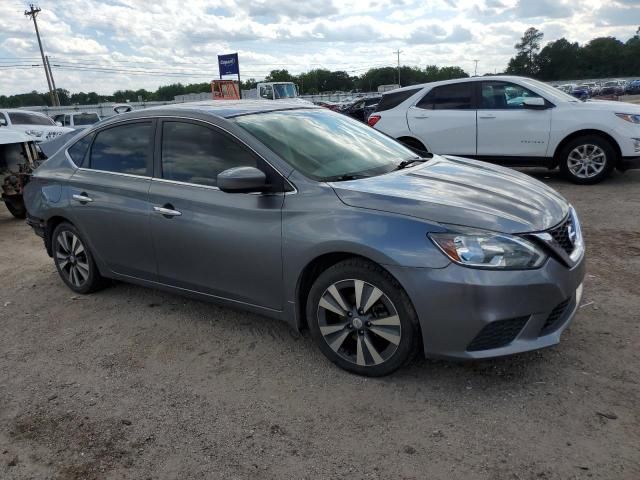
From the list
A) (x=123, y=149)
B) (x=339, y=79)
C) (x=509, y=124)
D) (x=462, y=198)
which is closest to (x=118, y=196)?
(x=123, y=149)

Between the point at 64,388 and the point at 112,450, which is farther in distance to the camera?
the point at 64,388

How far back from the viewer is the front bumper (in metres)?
2.78

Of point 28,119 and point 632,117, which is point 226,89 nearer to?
point 28,119

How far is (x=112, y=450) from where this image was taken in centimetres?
278

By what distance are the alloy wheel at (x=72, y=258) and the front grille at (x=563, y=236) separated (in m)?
3.73

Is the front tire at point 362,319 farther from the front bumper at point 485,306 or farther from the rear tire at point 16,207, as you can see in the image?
the rear tire at point 16,207

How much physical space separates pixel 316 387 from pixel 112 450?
114 centimetres

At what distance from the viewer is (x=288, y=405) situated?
307 cm

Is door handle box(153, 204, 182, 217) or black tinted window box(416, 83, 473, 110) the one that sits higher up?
black tinted window box(416, 83, 473, 110)

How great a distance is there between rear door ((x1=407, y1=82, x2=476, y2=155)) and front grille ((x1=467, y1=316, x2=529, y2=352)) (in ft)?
21.4

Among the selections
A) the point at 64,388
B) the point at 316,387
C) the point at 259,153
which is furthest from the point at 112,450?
the point at 259,153

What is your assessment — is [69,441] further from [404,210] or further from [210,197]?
[404,210]

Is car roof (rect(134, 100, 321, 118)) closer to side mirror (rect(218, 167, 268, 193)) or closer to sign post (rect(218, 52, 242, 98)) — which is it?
side mirror (rect(218, 167, 268, 193))

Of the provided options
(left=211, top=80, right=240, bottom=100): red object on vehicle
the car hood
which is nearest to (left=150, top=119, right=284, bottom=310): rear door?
the car hood
